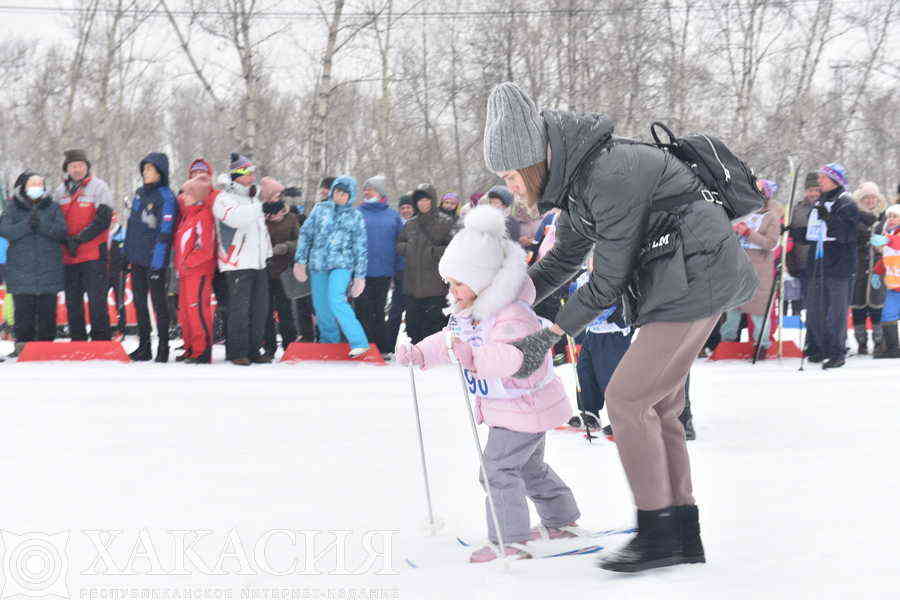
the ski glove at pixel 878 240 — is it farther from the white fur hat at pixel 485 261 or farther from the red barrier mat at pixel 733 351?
the white fur hat at pixel 485 261

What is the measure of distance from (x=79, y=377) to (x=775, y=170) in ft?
62.2

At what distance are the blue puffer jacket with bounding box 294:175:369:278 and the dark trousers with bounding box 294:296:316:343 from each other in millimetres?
1028

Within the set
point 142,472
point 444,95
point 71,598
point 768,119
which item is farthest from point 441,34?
point 71,598

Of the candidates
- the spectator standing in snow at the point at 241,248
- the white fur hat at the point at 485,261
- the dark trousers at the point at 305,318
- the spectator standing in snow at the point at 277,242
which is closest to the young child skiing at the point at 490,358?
the white fur hat at the point at 485,261

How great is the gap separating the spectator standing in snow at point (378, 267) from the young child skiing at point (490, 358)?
6621mm

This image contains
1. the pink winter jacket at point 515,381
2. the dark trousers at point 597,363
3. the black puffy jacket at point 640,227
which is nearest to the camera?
the black puffy jacket at point 640,227

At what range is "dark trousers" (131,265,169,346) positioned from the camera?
9.68 metres

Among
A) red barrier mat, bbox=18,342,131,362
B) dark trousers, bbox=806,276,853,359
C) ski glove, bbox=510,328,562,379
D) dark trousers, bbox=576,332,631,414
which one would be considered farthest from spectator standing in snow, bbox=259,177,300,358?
ski glove, bbox=510,328,562,379

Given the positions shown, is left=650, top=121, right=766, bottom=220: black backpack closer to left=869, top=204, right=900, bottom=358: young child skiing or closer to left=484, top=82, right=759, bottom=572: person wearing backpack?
left=484, top=82, right=759, bottom=572: person wearing backpack

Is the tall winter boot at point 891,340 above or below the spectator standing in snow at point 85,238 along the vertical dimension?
below

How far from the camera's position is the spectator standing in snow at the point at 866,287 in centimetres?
1091

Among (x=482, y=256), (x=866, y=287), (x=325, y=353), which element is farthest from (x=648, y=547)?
(x=866, y=287)

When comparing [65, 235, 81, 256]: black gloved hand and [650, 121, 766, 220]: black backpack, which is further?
[65, 235, 81, 256]: black gloved hand

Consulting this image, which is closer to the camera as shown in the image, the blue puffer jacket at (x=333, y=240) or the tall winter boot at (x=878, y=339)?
the blue puffer jacket at (x=333, y=240)
